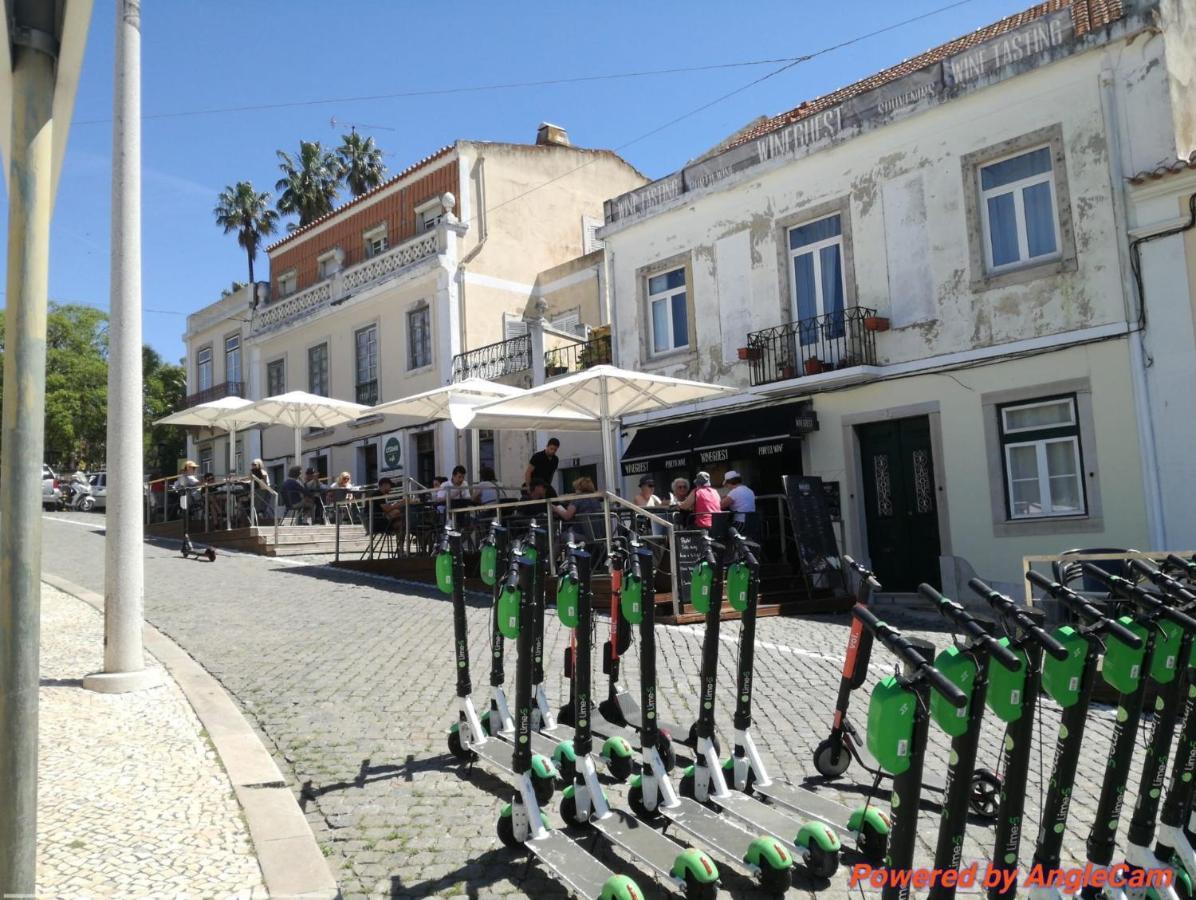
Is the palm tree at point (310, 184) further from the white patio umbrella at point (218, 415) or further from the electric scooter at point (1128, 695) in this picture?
the electric scooter at point (1128, 695)

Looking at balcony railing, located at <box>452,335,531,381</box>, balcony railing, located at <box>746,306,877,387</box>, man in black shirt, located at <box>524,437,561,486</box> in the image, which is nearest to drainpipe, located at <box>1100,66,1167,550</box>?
balcony railing, located at <box>746,306,877,387</box>

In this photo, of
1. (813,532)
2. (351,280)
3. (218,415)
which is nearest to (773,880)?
(813,532)

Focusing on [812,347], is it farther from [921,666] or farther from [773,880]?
[921,666]

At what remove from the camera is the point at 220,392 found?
1323 inches

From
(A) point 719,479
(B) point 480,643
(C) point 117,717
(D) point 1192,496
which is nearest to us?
(C) point 117,717

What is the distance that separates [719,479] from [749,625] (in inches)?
477

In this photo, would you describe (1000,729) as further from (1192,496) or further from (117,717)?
(1192,496)

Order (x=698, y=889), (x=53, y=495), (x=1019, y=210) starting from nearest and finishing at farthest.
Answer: (x=698, y=889) < (x=1019, y=210) < (x=53, y=495)

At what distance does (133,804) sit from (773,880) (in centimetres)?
306

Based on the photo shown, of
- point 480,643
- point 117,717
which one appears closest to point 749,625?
point 117,717

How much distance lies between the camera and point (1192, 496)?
36.6ft

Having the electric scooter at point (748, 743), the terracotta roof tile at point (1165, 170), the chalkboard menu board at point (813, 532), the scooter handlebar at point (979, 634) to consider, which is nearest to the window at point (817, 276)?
the chalkboard menu board at point (813, 532)

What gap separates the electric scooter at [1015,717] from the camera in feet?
9.20

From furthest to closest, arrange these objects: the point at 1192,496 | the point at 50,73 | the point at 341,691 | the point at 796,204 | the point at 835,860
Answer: the point at 796,204
the point at 1192,496
the point at 341,691
the point at 835,860
the point at 50,73
